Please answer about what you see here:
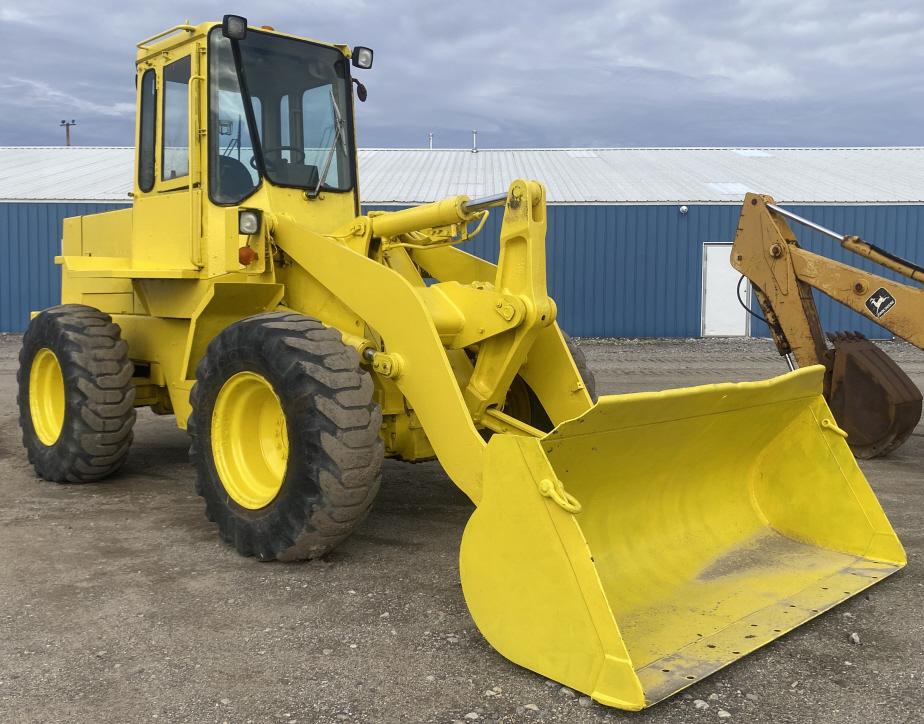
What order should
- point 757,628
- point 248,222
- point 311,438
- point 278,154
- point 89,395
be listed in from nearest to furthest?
point 757,628 → point 311,438 → point 248,222 → point 278,154 → point 89,395

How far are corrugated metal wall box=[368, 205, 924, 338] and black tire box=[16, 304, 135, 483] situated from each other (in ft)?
39.8

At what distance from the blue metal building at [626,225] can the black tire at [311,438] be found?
44.7 ft

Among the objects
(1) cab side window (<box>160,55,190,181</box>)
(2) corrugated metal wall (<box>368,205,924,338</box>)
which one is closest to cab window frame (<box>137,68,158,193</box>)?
(1) cab side window (<box>160,55,190,181</box>)

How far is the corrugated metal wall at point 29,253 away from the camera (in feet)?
60.4

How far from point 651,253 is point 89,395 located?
13762 millimetres

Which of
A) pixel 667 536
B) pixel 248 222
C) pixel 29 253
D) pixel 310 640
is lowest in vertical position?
pixel 310 640

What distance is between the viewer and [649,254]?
17703 millimetres

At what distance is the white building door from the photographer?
1759cm

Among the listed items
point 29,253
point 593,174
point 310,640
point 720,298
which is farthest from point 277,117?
point 593,174

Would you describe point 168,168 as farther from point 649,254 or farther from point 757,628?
point 649,254

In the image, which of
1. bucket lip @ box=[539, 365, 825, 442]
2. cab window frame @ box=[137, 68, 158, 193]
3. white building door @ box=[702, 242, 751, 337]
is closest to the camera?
bucket lip @ box=[539, 365, 825, 442]

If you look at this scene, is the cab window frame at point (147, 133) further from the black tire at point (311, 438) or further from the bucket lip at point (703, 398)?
the bucket lip at point (703, 398)

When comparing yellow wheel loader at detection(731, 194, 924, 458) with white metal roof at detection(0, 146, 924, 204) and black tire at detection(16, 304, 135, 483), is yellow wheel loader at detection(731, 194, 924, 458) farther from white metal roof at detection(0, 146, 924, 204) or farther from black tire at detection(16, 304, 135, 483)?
white metal roof at detection(0, 146, 924, 204)

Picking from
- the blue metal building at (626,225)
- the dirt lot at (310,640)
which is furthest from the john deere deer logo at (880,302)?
the blue metal building at (626,225)
